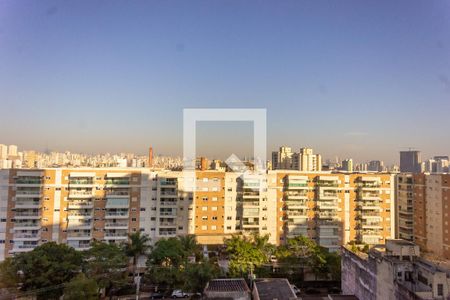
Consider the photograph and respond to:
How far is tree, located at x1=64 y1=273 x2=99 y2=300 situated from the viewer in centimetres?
705

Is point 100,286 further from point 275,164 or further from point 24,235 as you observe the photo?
point 275,164

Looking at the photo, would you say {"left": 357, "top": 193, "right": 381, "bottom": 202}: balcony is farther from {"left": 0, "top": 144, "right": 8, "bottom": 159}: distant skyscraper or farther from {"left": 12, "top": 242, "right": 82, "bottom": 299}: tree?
{"left": 0, "top": 144, "right": 8, "bottom": 159}: distant skyscraper

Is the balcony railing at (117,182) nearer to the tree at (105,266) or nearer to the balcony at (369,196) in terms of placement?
the tree at (105,266)

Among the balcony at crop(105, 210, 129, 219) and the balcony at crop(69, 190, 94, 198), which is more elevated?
the balcony at crop(69, 190, 94, 198)

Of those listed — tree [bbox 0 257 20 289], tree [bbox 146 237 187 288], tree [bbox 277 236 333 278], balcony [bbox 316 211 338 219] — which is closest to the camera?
tree [bbox 0 257 20 289]

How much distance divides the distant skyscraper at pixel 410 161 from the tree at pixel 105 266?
70.2 feet

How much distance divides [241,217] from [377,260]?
6.92m

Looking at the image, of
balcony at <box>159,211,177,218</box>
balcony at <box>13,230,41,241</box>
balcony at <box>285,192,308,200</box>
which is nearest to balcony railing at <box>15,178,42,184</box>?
balcony at <box>13,230,41,241</box>

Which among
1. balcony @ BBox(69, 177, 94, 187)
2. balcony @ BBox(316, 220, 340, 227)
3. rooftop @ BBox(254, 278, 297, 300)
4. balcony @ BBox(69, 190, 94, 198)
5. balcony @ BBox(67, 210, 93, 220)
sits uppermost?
balcony @ BBox(69, 177, 94, 187)

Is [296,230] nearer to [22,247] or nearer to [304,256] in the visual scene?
[304,256]

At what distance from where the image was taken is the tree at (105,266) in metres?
8.51

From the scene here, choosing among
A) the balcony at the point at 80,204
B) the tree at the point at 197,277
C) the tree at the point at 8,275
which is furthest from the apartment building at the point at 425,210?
the tree at the point at 8,275

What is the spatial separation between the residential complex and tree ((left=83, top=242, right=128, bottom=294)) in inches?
122

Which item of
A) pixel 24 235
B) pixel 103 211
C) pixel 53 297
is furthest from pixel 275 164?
pixel 53 297
